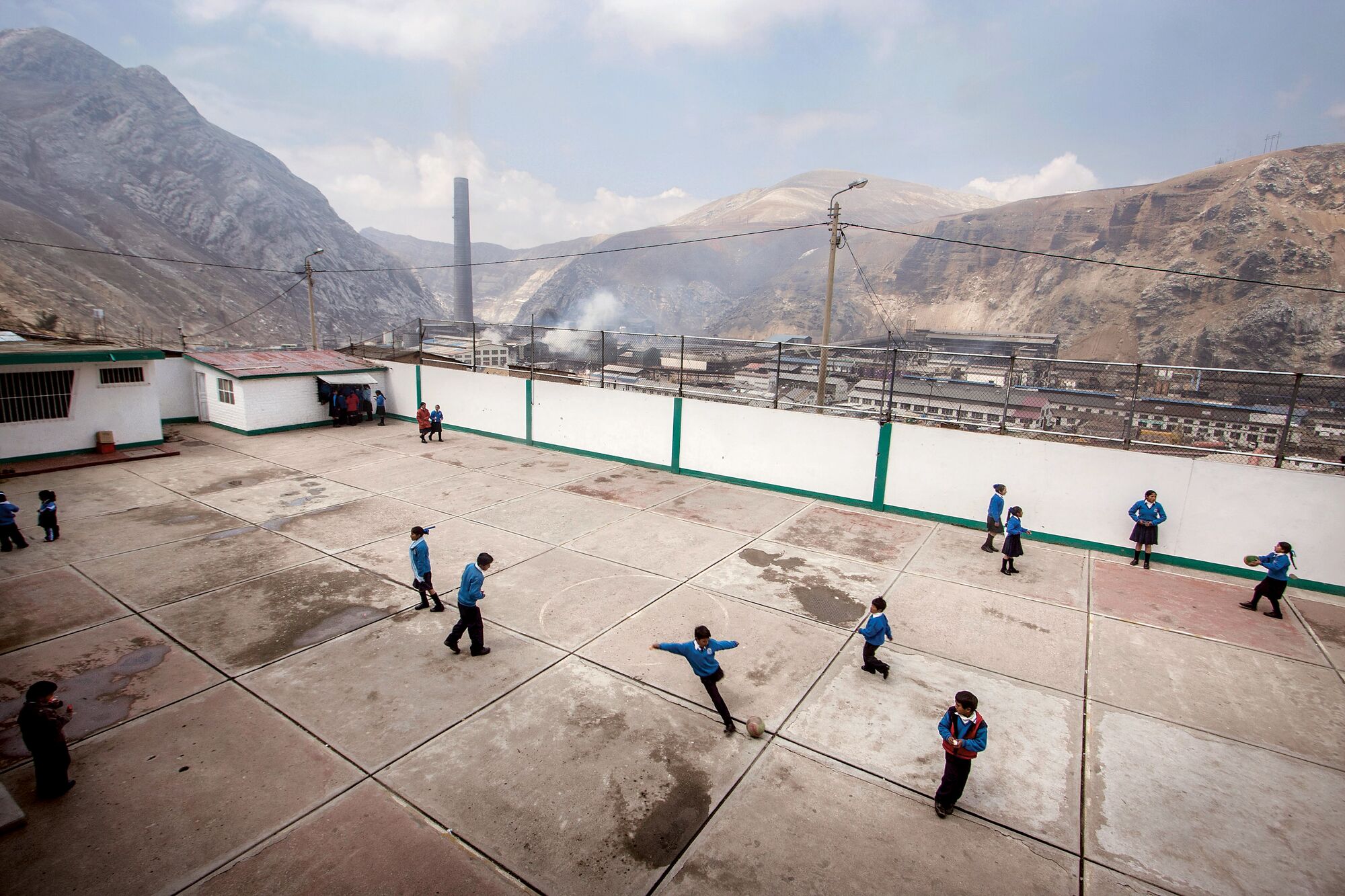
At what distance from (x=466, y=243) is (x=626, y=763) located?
131 metres

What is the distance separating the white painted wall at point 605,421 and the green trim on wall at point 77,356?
419 inches

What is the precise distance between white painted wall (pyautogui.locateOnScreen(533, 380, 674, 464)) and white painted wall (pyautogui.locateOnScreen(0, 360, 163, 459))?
37.0 ft

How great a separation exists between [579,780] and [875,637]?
3.72 meters

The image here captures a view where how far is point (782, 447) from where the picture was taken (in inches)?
592

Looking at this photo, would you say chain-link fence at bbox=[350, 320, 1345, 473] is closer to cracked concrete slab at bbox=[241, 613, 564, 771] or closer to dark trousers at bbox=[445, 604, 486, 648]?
dark trousers at bbox=[445, 604, 486, 648]

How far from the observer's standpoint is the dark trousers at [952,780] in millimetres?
5046

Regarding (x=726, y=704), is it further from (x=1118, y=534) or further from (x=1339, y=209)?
(x=1339, y=209)

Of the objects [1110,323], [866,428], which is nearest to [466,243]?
[1110,323]

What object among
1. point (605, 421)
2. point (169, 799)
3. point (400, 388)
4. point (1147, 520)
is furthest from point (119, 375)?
point (1147, 520)

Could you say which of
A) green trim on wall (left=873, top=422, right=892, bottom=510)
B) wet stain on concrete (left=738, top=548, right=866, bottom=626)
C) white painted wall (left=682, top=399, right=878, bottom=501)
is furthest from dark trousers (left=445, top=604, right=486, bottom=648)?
green trim on wall (left=873, top=422, right=892, bottom=510)

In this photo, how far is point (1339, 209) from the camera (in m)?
85.0

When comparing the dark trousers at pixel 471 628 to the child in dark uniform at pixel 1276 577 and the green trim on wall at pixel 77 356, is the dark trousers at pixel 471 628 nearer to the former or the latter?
the child in dark uniform at pixel 1276 577

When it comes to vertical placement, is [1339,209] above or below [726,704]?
above

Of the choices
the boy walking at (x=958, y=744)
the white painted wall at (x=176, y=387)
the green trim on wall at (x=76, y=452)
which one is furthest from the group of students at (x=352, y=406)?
the boy walking at (x=958, y=744)
